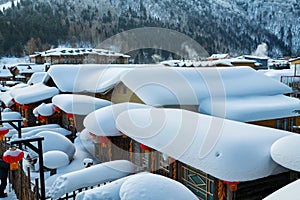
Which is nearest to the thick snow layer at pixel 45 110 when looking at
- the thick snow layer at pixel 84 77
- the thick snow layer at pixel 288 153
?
the thick snow layer at pixel 84 77

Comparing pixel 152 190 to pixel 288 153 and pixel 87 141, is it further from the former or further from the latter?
→ pixel 87 141

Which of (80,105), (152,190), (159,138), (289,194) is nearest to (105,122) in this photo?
(159,138)

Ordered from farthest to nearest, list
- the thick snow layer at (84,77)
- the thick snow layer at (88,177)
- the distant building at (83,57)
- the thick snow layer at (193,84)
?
the distant building at (83,57) → the thick snow layer at (84,77) → the thick snow layer at (193,84) → the thick snow layer at (88,177)

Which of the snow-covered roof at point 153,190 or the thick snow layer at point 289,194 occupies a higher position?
the thick snow layer at point 289,194

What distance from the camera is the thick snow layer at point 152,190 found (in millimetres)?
5523

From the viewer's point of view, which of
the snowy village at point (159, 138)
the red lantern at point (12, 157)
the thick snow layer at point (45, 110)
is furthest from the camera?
the thick snow layer at point (45, 110)

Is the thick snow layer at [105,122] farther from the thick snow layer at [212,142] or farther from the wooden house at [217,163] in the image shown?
the wooden house at [217,163]

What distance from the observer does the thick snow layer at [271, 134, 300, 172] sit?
670 centimetres

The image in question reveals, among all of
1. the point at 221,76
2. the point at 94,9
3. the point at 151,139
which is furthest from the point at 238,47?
the point at 151,139

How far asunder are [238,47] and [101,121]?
142 metres

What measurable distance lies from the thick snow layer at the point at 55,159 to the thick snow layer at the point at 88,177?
2674 millimetres

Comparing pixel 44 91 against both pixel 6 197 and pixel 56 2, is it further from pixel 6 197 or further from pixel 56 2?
pixel 56 2

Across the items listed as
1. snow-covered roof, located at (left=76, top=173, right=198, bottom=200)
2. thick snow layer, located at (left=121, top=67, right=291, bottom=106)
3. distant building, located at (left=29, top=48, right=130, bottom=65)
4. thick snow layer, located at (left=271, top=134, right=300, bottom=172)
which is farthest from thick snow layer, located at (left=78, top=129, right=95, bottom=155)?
distant building, located at (left=29, top=48, right=130, bottom=65)

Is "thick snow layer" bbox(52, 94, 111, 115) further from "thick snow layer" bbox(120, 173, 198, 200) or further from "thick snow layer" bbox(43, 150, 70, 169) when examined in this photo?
"thick snow layer" bbox(120, 173, 198, 200)
